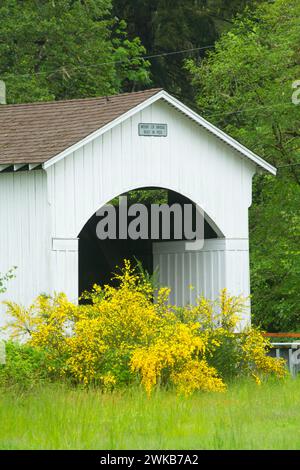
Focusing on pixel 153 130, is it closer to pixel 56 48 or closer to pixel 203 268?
pixel 203 268

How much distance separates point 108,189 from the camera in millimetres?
22203

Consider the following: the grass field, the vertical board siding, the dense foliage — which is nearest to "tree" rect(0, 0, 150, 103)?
the dense foliage

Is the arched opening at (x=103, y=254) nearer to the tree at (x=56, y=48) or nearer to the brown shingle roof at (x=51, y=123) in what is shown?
the brown shingle roof at (x=51, y=123)

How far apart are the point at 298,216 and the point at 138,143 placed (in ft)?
19.8

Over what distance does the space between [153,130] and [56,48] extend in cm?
1526

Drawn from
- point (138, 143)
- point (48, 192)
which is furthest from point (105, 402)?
point (138, 143)

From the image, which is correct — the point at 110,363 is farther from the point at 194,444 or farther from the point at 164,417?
the point at 194,444

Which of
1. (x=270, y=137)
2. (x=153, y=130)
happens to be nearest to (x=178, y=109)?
(x=153, y=130)

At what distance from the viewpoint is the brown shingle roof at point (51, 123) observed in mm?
21547

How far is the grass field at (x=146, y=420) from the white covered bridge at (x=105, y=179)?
442 cm

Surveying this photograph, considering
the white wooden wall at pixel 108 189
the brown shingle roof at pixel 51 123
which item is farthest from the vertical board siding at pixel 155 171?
the brown shingle roof at pixel 51 123

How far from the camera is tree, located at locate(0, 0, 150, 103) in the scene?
1433 inches

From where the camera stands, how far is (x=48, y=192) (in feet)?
69.6

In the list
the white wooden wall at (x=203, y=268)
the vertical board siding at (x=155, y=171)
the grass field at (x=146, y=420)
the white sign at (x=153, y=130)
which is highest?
the white sign at (x=153, y=130)
